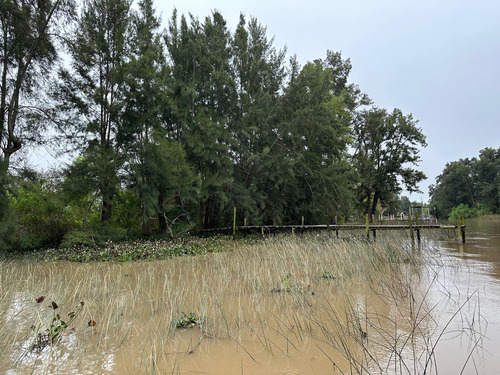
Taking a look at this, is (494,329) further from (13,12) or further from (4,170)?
(13,12)

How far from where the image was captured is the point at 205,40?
1781 cm

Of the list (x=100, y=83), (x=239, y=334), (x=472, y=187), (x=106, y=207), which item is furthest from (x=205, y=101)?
(x=472, y=187)

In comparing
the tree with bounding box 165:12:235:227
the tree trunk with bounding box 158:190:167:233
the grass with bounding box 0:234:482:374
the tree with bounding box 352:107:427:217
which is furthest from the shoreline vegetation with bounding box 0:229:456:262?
the tree with bounding box 352:107:427:217

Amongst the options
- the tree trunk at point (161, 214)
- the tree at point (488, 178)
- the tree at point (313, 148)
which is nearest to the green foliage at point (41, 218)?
the tree trunk at point (161, 214)

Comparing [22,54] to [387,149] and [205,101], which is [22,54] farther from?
[387,149]

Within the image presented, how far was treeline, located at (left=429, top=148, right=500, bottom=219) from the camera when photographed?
49.6 metres

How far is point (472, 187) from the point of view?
56.8 m

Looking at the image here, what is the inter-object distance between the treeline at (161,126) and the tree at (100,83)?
0.06 metres

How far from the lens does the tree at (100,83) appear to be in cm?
1348

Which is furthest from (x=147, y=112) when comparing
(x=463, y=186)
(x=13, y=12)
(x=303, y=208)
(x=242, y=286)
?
(x=463, y=186)

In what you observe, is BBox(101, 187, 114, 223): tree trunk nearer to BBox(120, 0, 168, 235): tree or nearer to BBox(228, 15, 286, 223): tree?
BBox(120, 0, 168, 235): tree

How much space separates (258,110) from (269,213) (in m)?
5.56

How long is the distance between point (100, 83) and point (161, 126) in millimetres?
3078

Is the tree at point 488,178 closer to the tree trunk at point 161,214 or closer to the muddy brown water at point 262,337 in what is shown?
the tree trunk at point 161,214
